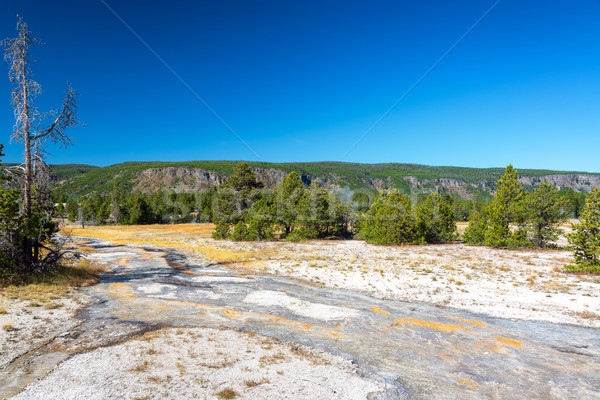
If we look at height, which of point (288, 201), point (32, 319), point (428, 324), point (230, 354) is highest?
point (288, 201)

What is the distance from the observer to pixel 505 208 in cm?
3397

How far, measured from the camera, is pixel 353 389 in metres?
6.32

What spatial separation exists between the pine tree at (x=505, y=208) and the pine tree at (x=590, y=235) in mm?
14825

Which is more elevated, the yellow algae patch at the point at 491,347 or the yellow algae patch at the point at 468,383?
the yellow algae patch at the point at 468,383

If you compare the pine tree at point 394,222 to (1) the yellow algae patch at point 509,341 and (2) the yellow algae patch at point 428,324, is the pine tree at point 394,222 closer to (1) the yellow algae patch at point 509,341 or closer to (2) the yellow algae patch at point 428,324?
(2) the yellow algae patch at point 428,324

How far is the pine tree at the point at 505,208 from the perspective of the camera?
33938mm

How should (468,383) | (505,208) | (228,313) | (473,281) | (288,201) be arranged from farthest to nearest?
(288,201)
(505,208)
(473,281)
(228,313)
(468,383)

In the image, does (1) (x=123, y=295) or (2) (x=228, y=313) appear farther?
(1) (x=123, y=295)

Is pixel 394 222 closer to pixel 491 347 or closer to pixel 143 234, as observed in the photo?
pixel 491 347

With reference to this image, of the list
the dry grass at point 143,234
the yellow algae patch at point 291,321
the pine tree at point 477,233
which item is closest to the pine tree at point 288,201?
the dry grass at point 143,234

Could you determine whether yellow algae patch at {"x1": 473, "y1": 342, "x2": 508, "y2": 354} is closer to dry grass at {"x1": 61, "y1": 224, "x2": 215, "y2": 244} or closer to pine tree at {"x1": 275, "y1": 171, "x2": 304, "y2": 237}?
→ pine tree at {"x1": 275, "y1": 171, "x2": 304, "y2": 237}

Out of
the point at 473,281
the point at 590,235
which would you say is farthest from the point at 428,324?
the point at 590,235

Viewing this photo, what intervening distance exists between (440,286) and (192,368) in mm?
14051

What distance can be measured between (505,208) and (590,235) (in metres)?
15.6
